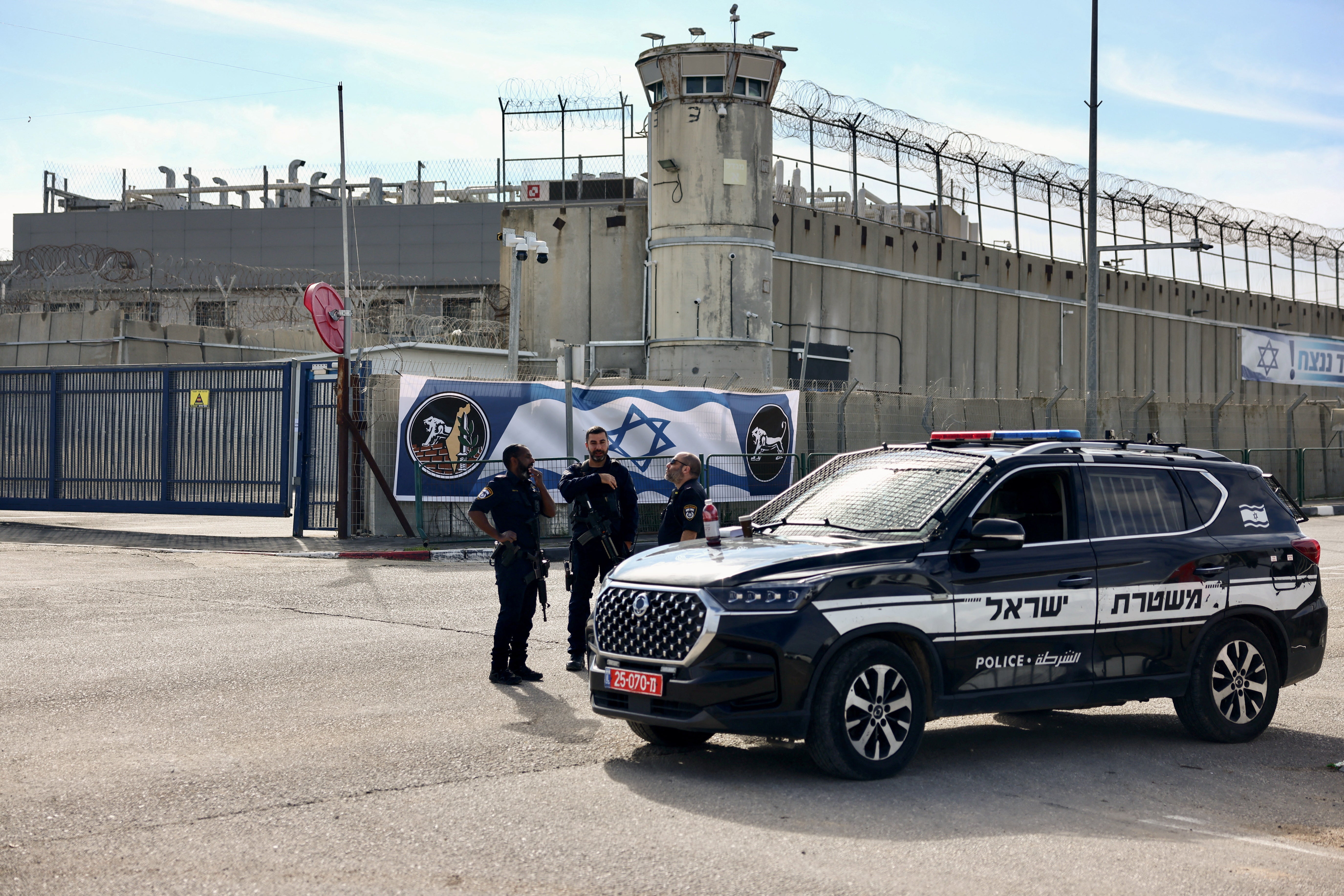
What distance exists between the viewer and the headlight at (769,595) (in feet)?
21.1

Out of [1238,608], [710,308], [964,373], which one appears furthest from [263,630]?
[964,373]

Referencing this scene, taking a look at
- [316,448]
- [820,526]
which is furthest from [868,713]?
[316,448]

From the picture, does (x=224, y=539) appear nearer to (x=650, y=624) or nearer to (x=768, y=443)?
(x=768, y=443)

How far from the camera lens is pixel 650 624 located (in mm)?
6738

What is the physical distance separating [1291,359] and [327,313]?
4658 centimetres

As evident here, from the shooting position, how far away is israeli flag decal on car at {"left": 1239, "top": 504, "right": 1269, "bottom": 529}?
26.7 ft

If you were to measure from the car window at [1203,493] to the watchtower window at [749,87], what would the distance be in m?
24.5

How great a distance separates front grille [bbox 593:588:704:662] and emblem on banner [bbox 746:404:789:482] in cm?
1381

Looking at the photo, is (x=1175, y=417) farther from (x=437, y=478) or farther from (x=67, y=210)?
(x=67, y=210)

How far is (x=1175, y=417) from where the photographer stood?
3120 centimetres

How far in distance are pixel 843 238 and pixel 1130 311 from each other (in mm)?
15681

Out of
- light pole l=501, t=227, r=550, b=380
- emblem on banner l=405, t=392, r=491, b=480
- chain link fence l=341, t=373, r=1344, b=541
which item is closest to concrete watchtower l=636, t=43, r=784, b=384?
chain link fence l=341, t=373, r=1344, b=541

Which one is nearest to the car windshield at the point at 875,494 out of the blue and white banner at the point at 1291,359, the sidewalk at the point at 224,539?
the sidewalk at the point at 224,539

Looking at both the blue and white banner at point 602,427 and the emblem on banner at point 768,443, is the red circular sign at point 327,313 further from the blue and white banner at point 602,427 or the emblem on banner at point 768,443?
the emblem on banner at point 768,443
